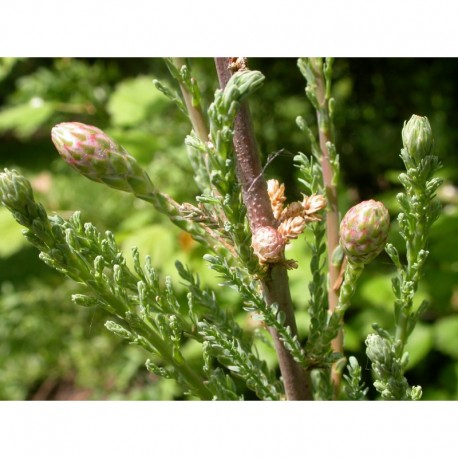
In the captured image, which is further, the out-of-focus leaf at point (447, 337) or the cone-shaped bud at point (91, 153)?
the out-of-focus leaf at point (447, 337)

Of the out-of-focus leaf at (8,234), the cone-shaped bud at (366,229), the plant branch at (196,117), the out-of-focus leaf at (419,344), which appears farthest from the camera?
the out-of-focus leaf at (8,234)

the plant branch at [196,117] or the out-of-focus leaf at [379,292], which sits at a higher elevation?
the plant branch at [196,117]

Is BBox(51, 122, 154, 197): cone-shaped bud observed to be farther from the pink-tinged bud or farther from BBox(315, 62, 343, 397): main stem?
BBox(315, 62, 343, 397): main stem

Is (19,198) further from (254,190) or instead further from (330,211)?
(330,211)

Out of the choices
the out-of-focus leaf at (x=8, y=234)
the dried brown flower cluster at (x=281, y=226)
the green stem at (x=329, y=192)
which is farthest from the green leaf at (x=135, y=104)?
the dried brown flower cluster at (x=281, y=226)

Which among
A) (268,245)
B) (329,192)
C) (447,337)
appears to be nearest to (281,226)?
(268,245)

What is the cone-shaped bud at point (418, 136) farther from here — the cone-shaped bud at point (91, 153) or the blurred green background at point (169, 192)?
the blurred green background at point (169, 192)

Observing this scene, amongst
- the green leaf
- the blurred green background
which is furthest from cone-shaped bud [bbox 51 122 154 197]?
the green leaf

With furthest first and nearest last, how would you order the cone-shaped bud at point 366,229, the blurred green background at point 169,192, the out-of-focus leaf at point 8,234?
the out-of-focus leaf at point 8,234
the blurred green background at point 169,192
the cone-shaped bud at point 366,229
